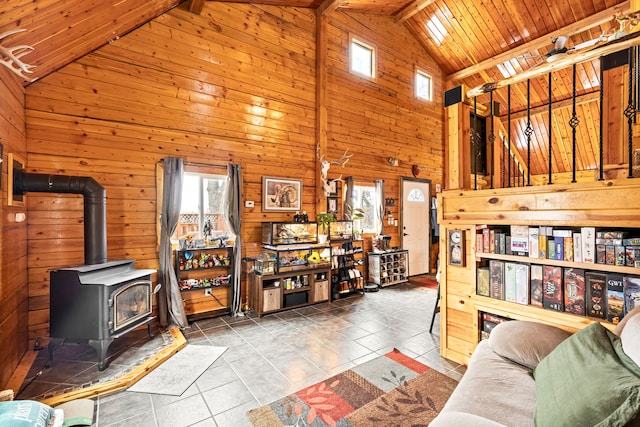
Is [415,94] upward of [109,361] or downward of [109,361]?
upward

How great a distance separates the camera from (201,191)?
4426mm

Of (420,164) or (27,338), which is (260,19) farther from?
(27,338)

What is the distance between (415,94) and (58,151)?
22.1 ft

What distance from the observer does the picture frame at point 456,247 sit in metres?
2.84

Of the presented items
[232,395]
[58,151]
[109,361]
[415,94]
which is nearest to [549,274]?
[232,395]

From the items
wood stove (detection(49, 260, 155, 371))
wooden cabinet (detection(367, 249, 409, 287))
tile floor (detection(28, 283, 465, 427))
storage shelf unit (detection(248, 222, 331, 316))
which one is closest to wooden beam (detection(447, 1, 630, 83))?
wooden cabinet (detection(367, 249, 409, 287))

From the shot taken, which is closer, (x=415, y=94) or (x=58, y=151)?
(x=58, y=151)

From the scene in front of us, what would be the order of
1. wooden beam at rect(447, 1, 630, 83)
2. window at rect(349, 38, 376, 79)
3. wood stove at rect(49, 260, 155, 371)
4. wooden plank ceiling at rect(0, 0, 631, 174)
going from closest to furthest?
wood stove at rect(49, 260, 155, 371), wooden plank ceiling at rect(0, 0, 631, 174), wooden beam at rect(447, 1, 630, 83), window at rect(349, 38, 376, 79)

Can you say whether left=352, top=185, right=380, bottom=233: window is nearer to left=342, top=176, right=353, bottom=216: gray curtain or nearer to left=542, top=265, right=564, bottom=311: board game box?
left=342, top=176, right=353, bottom=216: gray curtain

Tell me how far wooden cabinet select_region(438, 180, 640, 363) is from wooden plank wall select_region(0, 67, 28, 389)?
12.7ft

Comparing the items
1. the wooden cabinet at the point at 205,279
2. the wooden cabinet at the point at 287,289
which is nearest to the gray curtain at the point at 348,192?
the wooden cabinet at the point at 287,289

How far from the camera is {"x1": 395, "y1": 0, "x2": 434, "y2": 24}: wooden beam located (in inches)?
237

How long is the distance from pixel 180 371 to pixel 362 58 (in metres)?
6.22

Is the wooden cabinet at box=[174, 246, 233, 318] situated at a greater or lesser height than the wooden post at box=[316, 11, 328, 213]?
lesser
